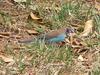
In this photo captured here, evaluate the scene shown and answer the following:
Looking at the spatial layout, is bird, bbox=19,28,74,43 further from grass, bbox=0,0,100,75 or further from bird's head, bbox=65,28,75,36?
grass, bbox=0,0,100,75

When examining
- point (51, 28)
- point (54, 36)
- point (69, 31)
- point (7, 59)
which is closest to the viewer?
point (7, 59)

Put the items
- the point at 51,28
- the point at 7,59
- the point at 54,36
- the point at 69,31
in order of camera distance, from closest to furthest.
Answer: the point at 7,59
the point at 54,36
the point at 69,31
the point at 51,28

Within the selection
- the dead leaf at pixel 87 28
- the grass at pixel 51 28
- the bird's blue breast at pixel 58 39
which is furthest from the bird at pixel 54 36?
the dead leaf at pixel 87 28

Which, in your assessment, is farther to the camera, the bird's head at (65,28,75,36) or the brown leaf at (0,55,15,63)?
the bird's head at (65,28,75,36)

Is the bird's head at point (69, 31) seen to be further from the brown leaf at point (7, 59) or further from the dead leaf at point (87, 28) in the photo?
the brown leaf at point (7, 59)

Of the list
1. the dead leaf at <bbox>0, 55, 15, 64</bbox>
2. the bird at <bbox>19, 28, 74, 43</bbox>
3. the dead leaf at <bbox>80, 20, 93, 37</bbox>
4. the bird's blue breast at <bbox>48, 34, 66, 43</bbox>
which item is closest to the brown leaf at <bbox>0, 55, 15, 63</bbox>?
the dead leaf at <bbox>0, 55, 15, 64</bbox>

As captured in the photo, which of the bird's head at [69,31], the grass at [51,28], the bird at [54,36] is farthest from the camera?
the bird's head at [69,31]

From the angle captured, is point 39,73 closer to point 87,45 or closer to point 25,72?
point 25,72

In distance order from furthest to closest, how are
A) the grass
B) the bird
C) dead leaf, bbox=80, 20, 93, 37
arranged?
dead leaf, bbox=80, 20, 93, 37
the bird
the grass

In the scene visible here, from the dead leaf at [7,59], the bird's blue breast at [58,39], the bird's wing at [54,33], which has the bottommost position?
the dead leaf at [7,59]

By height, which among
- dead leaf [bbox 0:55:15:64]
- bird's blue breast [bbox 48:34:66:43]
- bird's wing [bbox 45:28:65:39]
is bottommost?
dead leaf [bbox 0:55:15:64]

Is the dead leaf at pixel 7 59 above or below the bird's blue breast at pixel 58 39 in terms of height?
below

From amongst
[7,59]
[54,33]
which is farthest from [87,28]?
[7,59]

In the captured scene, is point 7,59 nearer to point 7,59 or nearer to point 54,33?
point 7,59
